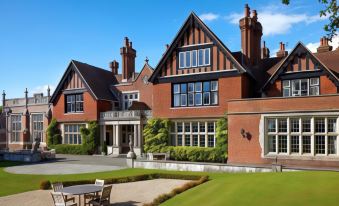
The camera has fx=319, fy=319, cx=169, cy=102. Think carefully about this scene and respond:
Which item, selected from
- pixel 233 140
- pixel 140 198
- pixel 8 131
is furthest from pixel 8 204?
pixel 8 131

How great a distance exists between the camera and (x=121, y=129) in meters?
34.7

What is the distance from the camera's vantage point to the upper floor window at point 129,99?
38.1 meters

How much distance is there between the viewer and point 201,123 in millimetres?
27578

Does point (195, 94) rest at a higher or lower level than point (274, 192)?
higher

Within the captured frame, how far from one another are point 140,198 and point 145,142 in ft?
49.3

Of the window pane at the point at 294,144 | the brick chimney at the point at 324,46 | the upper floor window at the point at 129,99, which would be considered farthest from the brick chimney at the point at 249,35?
the upper floor window at the point at 129,99

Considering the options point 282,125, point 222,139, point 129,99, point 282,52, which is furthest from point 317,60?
point 129,99

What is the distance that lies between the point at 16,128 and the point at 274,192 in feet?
138

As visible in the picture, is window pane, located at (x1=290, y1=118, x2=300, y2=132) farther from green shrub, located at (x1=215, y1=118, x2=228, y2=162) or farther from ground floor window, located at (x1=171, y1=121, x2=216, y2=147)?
ground floor window, located at (x1=171, y1=121, x2=216, y2=147)

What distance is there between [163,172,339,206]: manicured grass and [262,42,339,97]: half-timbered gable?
1250 cm

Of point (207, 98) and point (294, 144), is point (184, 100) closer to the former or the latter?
point (207, 98)

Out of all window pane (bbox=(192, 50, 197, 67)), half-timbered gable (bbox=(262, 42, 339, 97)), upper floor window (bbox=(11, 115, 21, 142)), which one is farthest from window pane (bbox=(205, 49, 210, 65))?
upper floor window (bbox=(11, 115, 21, 142))

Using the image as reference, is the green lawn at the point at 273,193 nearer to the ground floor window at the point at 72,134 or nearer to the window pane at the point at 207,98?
the window pane at the point at 207,98

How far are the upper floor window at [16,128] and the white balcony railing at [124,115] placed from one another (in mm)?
16634
